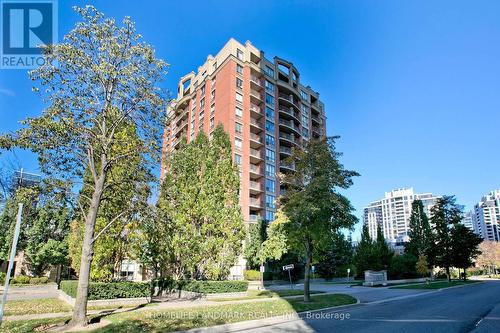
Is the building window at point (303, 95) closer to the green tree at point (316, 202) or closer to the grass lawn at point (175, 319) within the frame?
the green tree at point (316, 202)

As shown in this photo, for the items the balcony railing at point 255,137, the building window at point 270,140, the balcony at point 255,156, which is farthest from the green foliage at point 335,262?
the balcony railing at point 255,137

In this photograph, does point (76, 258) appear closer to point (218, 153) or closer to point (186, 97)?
point (218, 153)

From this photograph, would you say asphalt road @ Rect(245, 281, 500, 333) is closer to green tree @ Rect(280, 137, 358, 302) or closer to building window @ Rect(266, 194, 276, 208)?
green tree @ Rect(280, 137, 358, 302)

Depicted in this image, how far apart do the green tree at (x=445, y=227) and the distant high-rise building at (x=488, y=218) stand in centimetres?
11248

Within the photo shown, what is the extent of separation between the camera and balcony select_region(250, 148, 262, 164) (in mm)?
55237

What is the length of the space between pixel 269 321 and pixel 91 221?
7716 millimetres

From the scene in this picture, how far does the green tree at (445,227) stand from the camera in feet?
153

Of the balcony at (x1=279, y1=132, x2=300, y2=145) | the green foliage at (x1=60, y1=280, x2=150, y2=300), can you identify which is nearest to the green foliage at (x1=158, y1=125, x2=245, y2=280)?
the green foliage at (x1=60, y1=280, x2=150, y2=300)

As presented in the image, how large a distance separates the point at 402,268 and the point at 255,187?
25.0 m

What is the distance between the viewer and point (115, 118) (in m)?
13.3

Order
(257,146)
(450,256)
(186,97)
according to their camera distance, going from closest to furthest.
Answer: (450,256)
(257,146)
(186,97)

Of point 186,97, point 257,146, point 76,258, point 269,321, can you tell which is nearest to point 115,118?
point 269,321

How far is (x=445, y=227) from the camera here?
48.9 meters

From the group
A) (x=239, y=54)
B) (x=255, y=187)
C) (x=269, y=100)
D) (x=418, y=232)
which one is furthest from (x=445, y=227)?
(x=239, y=54)
